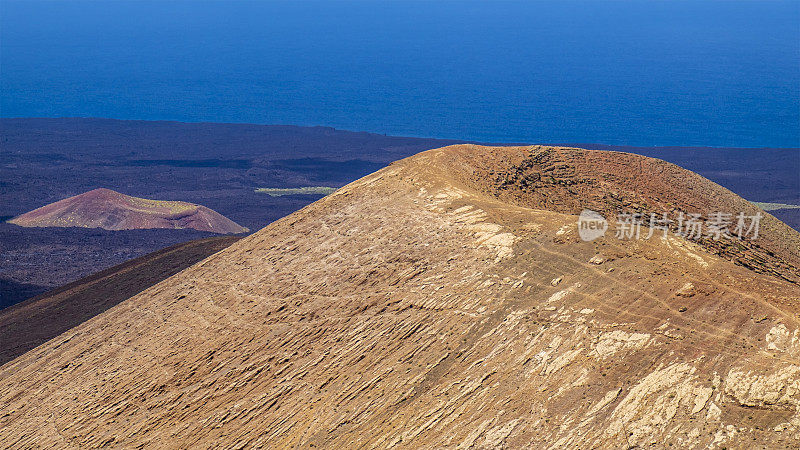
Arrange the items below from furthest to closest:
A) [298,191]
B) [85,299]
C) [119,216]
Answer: [298,191], [119,216], [85,299]

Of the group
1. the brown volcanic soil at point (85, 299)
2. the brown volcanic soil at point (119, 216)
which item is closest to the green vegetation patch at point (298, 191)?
the brown volcanic soil at point (119, 216)

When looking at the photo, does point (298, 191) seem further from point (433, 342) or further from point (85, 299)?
point (433, 342)

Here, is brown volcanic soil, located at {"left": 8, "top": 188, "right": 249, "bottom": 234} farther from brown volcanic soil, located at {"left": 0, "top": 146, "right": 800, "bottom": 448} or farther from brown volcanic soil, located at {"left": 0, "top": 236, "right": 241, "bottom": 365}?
brown volcanic soil, located at {"left": 0, "top": 146, "right": 800, "bottom": 448}

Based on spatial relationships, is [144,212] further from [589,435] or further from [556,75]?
[556,75]

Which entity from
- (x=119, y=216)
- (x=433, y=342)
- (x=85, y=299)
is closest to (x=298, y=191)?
(x=119, y=216)

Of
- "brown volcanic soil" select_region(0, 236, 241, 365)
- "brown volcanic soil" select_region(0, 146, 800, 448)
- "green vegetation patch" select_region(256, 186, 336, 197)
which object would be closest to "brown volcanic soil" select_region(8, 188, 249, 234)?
"green vegetation patch" select_region(256, 186, 336, 197)

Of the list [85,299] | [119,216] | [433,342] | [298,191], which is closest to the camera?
[433,342]

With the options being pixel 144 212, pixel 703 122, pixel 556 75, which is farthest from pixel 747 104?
pixel 144 212
